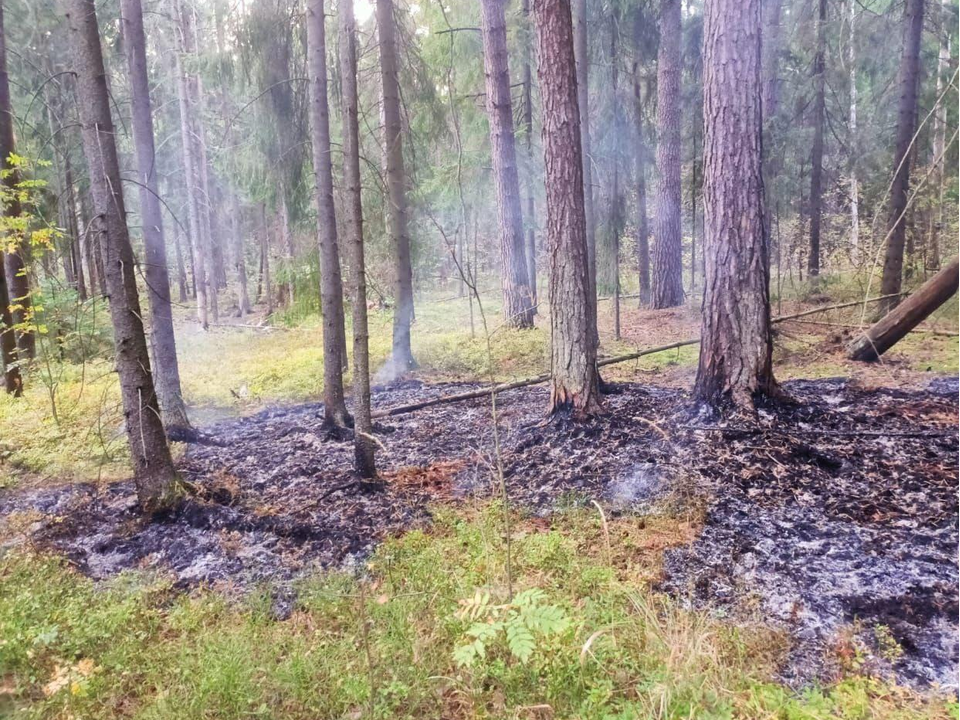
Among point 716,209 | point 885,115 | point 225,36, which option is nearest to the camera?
point 885,115

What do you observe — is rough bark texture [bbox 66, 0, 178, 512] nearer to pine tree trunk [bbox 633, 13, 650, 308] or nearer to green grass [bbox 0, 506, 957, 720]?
green grass [bbox 0, 506, 957, 720]

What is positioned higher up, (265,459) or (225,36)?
(225,36)

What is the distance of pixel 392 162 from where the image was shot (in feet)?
25.5

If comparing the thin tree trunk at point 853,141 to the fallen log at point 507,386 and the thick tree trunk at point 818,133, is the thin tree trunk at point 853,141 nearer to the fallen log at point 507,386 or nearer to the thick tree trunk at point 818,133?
the thick tree trunk at point 818,133

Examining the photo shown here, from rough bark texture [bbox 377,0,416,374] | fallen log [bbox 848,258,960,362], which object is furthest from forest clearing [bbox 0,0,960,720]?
rough bark texture [bbox 377,0,416,374]

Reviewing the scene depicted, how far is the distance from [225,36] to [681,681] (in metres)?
6.73

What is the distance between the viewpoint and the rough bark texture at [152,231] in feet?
14.7

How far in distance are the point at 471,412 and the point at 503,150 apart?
15.5ft

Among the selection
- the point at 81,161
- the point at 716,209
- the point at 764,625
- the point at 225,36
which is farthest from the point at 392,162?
the point at 764,625

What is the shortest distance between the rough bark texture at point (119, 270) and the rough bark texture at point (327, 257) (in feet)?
5.79

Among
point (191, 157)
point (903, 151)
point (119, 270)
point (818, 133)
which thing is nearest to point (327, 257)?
point (191, 157)

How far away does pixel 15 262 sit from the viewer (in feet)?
12.2

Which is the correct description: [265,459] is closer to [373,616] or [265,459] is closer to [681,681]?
[373,616]

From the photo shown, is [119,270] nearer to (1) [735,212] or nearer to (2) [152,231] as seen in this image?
(2) [152,231]
